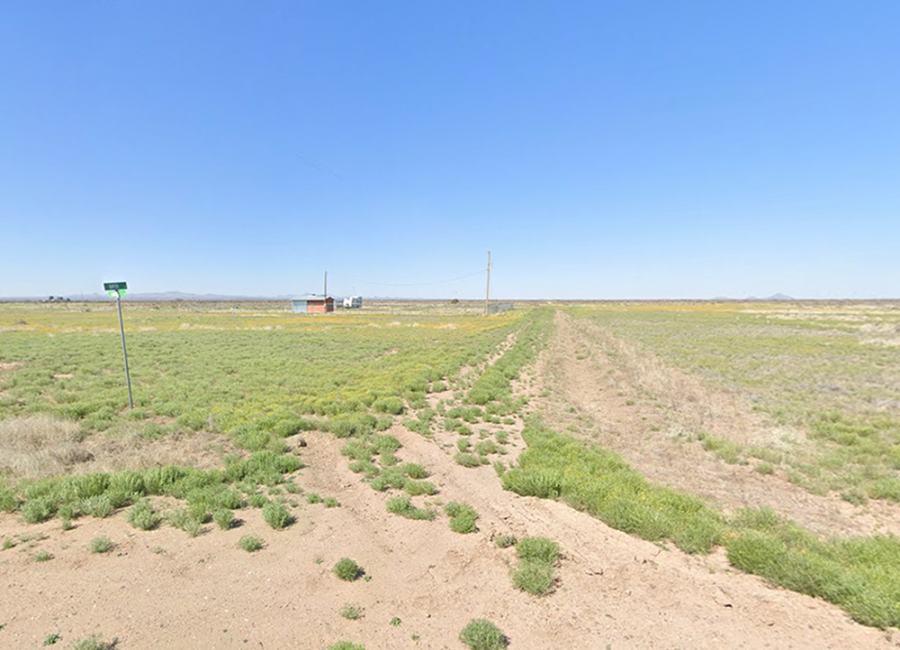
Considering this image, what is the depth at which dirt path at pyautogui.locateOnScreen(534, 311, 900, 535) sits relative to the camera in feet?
22.2

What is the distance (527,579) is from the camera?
4.39 metres

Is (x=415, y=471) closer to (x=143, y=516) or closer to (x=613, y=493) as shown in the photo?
(x=613, y=493)

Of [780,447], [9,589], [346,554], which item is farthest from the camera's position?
[780,447]

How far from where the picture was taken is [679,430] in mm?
10719

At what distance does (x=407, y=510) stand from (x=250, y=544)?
2.36 metres

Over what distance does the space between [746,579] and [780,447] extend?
23.6 feet

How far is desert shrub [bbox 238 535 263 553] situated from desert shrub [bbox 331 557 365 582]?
4.07ft

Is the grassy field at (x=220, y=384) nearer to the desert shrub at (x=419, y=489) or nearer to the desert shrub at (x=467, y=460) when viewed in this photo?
the desert shrub at (x=467, y=460)

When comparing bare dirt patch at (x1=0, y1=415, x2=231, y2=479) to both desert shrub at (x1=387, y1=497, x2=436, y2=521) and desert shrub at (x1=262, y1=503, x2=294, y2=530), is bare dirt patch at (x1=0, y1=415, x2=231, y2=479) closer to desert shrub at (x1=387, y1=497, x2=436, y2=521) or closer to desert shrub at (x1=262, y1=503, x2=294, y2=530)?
desert shrub at (x1=262, y1=503, x2=294, y2=530)

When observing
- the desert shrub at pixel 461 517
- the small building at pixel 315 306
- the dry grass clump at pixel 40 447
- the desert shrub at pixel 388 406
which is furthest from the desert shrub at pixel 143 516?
the small building at pixel 315 306

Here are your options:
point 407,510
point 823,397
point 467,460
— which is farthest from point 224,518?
point 823,397

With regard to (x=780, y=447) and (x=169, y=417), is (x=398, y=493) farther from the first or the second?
(x=780, y=447)

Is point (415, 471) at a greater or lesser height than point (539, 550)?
→ lesser

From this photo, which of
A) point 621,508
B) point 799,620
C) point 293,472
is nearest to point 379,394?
point 293,472
